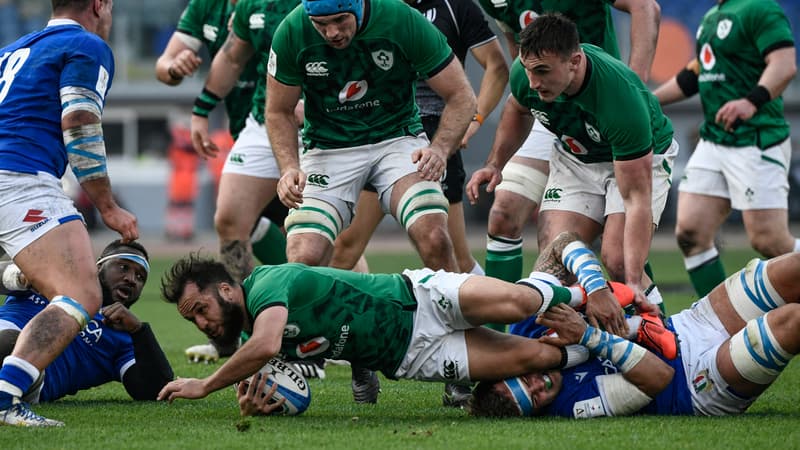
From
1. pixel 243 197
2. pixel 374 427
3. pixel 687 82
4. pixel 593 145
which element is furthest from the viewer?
pixel 687 82

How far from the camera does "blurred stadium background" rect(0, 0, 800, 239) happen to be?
1063 inches

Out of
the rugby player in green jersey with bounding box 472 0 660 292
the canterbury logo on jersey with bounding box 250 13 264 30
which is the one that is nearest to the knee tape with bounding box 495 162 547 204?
the rugby player in green jersey with bounding box 472 0 660 292

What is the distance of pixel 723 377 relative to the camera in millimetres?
5609

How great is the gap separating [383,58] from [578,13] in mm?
1523

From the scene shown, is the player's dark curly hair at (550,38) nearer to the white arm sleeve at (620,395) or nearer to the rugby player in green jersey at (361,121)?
the rugby player in green jersey at (361,121)

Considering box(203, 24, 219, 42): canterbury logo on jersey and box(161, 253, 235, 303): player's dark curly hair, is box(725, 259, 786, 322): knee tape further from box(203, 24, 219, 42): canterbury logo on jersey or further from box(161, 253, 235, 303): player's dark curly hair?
box(203, 24, 219, 42): canterbury logo on jersey

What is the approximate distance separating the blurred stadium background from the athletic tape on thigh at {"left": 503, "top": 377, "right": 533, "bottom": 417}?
67.3 feet

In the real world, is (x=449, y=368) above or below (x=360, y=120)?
below

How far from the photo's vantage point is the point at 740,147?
934 cm

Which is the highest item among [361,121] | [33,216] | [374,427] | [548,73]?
[548,73]

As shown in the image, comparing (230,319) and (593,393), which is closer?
(230,319)

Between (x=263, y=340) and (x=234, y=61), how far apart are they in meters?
3.80

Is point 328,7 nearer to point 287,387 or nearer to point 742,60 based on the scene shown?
point 287,387

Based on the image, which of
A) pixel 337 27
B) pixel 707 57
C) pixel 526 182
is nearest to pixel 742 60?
pixel 707 57
